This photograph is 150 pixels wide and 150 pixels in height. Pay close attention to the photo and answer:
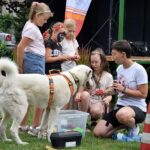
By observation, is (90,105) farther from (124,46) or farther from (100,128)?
(124,46)

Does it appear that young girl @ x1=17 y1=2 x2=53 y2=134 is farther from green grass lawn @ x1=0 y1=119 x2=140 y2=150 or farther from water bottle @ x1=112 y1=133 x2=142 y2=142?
water bottle @ x1=112 y1=133 x2=142 y2=142

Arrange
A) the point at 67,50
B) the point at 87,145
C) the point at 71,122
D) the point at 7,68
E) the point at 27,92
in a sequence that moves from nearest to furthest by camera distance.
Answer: the point at 7,68
the point at 27,92
the point at 87,145
the point at 71,122
the point at 67,50

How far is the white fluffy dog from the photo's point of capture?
600 cm

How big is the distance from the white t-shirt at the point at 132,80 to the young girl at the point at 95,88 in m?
0.54

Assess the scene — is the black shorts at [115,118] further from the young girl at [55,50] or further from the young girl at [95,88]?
the young girl at [55,50]

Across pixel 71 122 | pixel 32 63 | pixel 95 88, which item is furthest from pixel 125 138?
pixel 32 63

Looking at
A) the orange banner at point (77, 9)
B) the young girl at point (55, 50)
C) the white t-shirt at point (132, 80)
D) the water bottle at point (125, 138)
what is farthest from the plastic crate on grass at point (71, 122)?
the orange banner at point (77, 9)

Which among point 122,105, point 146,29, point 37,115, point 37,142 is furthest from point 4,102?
point 146,29

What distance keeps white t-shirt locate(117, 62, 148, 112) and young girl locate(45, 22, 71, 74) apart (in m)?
0.94

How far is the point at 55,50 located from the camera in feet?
23.9

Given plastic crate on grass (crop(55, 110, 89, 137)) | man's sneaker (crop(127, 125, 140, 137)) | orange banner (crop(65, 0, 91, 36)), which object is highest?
orange banner (crop(65, 0, 91, 36))

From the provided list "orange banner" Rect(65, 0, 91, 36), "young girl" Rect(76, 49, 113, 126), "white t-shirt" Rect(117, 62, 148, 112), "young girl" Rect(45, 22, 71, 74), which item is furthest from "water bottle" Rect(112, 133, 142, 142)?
"orange banner" Rect(65, 0, 91, 36)

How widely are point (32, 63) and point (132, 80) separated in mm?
1397

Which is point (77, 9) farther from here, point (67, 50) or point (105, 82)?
point (105, 82)
